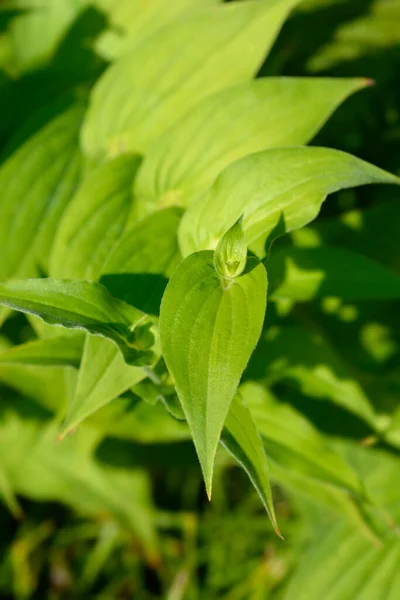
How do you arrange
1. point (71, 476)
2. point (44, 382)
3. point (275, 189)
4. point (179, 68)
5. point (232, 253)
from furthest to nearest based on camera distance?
1. point (71, 476)
2. point (44, 382)
3. point (179, 68)
4. point (275, 189)
5. point (232, 253)

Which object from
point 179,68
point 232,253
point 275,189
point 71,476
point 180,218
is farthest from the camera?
point 71,476

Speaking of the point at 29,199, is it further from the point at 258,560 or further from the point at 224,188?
the point at 258,560

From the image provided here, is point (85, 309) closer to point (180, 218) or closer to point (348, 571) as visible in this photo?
point (180, 218)

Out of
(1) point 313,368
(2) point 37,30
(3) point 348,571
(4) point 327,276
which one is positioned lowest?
(3) point 348,571

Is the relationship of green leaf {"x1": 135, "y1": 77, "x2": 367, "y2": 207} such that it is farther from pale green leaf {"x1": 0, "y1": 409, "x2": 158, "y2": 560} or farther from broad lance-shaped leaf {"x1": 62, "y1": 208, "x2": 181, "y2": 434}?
pale green leaf {"x1": 0, "y1": 409, "x2": 158, "y2": 560}

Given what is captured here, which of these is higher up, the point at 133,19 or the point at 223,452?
the point at 133,19

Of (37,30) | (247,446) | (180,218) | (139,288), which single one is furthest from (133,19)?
(247,446)

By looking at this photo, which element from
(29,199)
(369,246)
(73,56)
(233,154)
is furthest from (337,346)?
(73,56)
